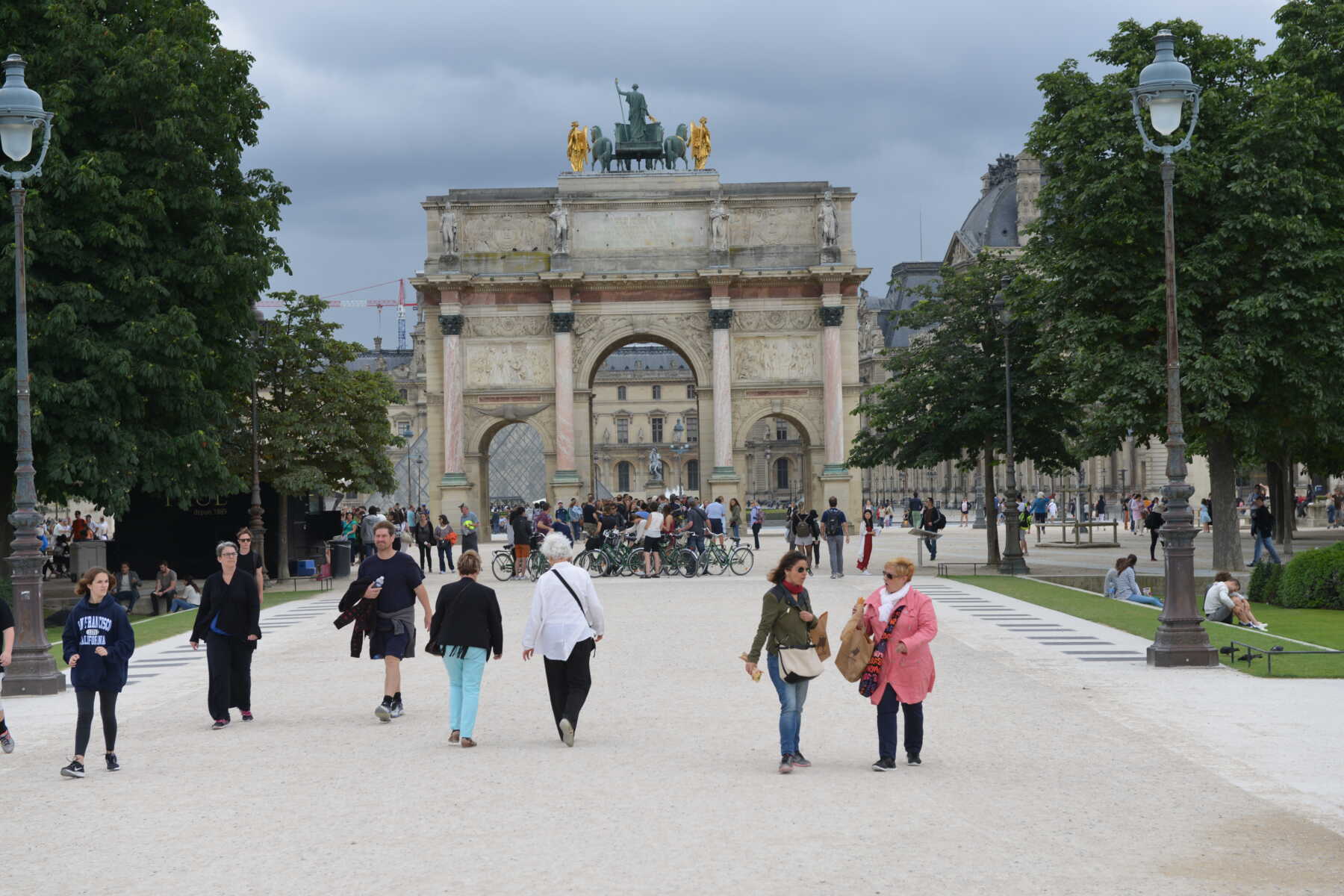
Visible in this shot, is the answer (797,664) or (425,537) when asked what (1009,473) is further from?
(797,664)

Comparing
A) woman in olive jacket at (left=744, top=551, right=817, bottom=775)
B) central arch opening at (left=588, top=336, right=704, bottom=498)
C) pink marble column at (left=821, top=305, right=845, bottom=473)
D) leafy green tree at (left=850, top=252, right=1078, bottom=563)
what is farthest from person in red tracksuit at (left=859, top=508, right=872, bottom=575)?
central arch opening at (left=588, top=336, right=704, bottom=498)

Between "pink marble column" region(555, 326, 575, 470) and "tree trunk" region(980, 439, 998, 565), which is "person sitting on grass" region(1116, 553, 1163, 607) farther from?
"pink marble column" region(555, 326, 575, 470)

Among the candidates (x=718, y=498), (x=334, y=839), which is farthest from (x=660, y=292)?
(x=334, y=839)

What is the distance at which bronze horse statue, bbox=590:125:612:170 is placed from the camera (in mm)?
64500

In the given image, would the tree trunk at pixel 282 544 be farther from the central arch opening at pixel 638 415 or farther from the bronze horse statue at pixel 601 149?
the central arch opening at pixel 638 415

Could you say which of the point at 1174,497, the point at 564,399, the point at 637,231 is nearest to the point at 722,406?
the point at 564,399

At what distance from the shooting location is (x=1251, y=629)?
21.9m

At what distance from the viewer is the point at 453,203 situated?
203ft

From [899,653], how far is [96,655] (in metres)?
5.88

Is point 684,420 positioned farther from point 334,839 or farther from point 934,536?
point 334,839

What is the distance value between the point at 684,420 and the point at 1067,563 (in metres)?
119

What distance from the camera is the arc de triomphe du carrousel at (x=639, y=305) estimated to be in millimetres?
62031

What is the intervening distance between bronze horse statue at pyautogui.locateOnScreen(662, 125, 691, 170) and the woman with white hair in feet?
174

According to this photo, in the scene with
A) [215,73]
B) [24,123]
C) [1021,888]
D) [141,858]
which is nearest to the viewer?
[1021,888]
